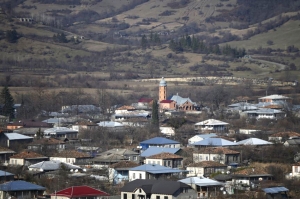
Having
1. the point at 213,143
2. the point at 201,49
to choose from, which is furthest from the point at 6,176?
the point at 201,49

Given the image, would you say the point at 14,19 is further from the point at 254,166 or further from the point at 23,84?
the point at 254,166

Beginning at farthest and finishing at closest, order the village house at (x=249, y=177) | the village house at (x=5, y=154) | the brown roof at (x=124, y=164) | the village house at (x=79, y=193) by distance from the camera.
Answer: the village house at (x=5, y=154), the brown roof at (x=124, y=164), the village house at (x=249, y=177), the village house at (x=79, y=193)

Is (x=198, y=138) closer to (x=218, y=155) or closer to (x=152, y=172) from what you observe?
(x=218, y=155)

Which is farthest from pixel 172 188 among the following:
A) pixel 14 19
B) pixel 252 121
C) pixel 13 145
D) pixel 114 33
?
pixel 114 33

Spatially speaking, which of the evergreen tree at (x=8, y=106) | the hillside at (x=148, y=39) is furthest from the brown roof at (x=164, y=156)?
the hillside at (x=148, y=39)

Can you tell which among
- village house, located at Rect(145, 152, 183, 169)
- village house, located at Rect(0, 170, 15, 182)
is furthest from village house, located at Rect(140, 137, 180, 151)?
village house, located at Rect(0, 170, 15, 182)

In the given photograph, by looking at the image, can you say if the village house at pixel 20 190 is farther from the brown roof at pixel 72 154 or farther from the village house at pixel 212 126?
the village house at pixel 212 126

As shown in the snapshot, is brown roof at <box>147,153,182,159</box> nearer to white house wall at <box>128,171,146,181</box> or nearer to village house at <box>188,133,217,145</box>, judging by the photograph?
white house wall at <box>128,171,146,181</box>
